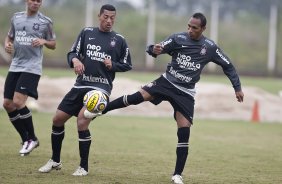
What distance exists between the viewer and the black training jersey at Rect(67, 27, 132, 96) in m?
10.6

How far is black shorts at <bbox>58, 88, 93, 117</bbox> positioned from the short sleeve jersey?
210 centimetres

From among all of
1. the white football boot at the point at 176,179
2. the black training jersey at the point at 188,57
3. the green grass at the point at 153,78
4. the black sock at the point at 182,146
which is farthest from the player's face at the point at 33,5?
the green grass at the point at 153,78

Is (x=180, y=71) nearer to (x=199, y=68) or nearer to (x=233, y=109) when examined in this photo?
(x=199, y=68)

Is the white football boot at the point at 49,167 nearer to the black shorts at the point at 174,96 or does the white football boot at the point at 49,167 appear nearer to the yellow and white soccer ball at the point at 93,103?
the yellow and white soccer ball at the point at 93,103

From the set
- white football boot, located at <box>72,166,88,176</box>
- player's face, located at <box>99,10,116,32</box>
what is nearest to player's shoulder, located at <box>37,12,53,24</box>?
player's face, located at <box>99,10,116,32</box>

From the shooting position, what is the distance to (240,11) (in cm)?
10144

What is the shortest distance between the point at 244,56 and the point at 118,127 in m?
62.9

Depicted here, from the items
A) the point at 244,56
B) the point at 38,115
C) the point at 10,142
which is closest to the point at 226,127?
the point at 38,115

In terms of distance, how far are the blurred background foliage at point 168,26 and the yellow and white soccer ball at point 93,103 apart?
56.2m

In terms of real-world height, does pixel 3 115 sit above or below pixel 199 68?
below

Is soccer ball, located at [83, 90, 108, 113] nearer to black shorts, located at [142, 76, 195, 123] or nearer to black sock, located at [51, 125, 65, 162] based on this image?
black sock, located at [51, 125, 65, 162]

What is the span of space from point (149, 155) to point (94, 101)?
3.81 m

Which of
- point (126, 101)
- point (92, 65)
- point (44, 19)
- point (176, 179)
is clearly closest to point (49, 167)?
point (126, 101)

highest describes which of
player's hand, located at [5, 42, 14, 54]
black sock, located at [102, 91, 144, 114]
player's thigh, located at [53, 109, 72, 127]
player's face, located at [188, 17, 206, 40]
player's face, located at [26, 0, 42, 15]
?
player's face, located at [26, 0, 42, 15]
